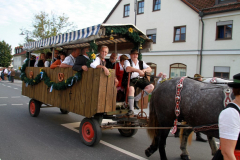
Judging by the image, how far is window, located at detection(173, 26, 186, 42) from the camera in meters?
16.3

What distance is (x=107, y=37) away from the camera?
18.8 feet

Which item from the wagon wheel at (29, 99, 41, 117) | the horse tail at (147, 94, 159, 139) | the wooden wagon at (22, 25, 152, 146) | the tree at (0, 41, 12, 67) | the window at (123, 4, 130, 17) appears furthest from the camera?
the tree at (0, 41, 12, 67)

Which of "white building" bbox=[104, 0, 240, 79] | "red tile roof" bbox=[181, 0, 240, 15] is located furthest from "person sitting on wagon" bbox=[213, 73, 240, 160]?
"red tile roof" bbox=[181, 0, 240, 15]

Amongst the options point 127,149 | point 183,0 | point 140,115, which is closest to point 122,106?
point 140,115

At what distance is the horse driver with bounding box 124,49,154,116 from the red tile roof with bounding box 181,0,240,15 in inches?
461

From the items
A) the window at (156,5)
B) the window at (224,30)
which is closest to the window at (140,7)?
the window at (156,5)

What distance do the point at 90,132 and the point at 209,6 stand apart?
14.8 meters

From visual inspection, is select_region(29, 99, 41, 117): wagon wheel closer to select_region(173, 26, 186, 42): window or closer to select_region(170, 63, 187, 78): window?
select_region(170, 63, 187, 78): window

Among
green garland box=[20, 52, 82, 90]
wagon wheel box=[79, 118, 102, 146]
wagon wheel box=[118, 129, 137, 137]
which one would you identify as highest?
green garland box=[20, 52, 82, 90]

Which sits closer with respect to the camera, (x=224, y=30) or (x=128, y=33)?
(x=128, y=33)

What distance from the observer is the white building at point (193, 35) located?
13992 millimetres

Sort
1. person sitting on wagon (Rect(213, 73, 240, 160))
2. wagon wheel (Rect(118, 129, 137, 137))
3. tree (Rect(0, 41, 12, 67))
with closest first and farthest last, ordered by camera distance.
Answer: person sitting on wagon (Rect(213, 73, 240, 160))
wagon wheel (Rect(118, 129, 137, 137))
tree (Rect(0, 41, 12, 67))

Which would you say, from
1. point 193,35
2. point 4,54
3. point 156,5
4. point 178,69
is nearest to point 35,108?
point 178,69

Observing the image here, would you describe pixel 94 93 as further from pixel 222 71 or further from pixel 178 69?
pixel 178 69
